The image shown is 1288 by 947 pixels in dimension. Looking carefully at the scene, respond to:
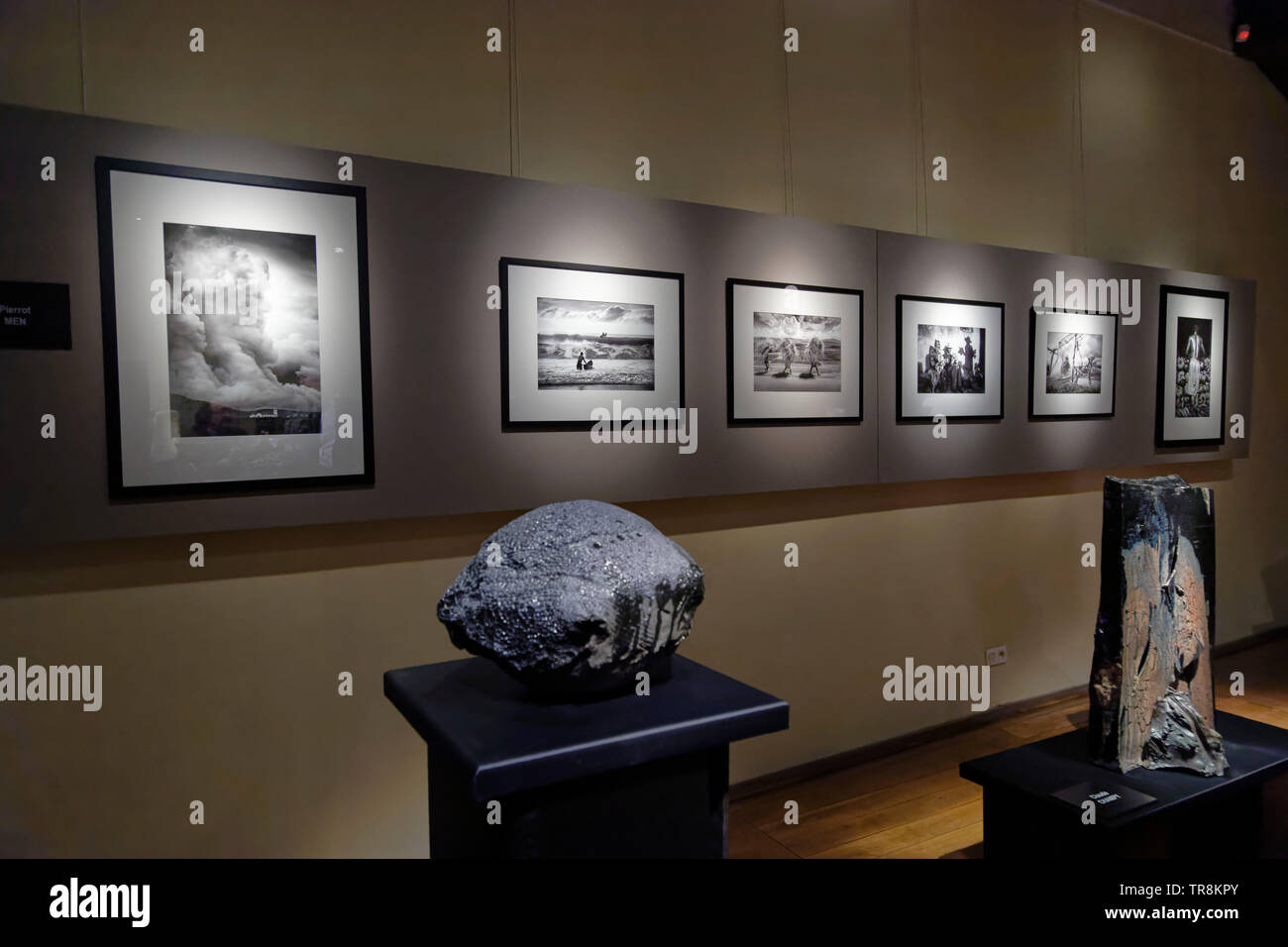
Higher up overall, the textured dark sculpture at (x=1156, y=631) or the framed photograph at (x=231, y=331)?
the framed photograph at (x=231, y=331)

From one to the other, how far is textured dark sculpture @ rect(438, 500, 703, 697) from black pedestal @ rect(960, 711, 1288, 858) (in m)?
1.95

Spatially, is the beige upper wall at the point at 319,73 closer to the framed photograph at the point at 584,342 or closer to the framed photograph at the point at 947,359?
the framed photograph at the point at 584,342

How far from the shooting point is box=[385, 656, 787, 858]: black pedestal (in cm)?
175

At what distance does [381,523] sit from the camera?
139 inches

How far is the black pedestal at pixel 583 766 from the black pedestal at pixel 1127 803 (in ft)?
5.62

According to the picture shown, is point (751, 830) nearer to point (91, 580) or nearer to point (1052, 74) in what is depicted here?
point (91, 580)

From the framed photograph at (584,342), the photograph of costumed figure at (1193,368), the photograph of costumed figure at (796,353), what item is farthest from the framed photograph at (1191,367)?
the framed photograph at (584,342)

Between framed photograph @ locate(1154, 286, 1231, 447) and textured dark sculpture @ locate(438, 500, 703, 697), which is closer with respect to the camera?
textured dark sculpture @ locate(438, 500, 703, 697)

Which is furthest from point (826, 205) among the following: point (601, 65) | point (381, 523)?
point (381, 523)

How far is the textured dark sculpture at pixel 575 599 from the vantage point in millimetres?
1886

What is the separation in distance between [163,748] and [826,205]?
13.6ft

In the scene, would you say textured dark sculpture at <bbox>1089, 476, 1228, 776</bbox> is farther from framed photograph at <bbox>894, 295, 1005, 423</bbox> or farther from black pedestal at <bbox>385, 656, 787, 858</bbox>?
black pedestal at <bbox>385, 656, 787, 858</bbox>

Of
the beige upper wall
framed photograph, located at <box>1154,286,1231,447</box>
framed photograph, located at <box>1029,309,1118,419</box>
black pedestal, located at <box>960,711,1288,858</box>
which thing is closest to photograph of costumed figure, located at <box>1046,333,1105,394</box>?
framed photograph, located at <box>1029,309,1118,419</box>
